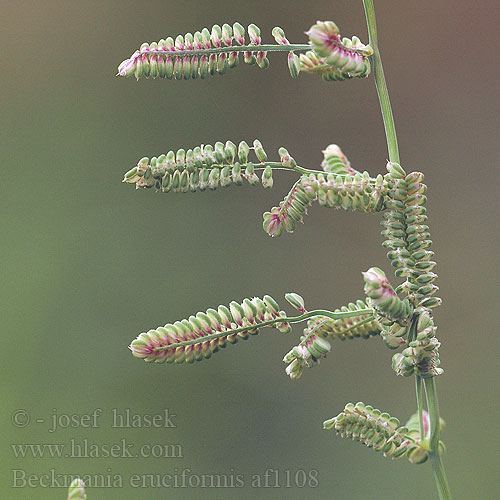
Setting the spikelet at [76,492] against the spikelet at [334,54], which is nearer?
the spikelet at [76,492]

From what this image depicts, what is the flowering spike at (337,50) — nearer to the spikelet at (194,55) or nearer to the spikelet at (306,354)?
the spikelet at (194,55)

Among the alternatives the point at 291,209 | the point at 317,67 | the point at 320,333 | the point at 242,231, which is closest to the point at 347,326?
the point at 320,333

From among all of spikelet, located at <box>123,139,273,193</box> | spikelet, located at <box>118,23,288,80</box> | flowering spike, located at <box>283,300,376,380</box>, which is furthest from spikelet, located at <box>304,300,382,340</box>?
spikelet, located at <box>118,23,288,80</box>

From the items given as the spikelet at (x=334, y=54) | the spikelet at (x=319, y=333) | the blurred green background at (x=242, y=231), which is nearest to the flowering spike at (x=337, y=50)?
the spikelet at (x=334, y=54)

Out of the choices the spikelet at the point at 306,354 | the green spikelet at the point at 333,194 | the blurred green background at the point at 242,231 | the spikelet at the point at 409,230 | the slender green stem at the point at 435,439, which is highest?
the blurred green background at the point at 242,231

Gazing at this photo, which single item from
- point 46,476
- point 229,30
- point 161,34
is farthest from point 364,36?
point 229,30

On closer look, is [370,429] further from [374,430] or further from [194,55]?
[194,55]

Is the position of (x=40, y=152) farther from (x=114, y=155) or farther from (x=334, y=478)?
(x=334, y=478)
